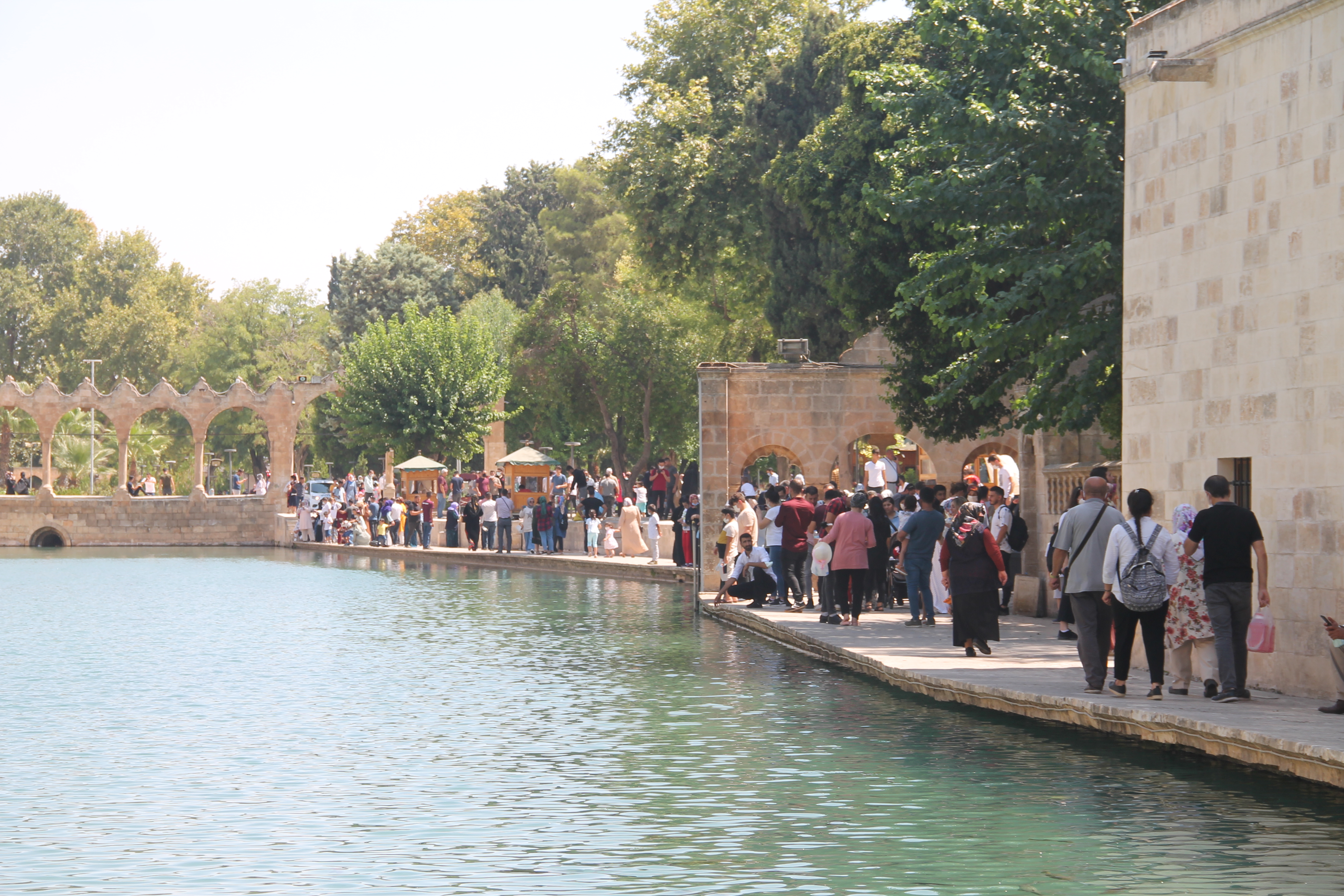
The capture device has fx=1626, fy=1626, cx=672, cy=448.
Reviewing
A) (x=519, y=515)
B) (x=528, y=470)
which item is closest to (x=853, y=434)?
(x=519, y=515)

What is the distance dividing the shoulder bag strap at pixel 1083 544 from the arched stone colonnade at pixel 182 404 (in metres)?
47.8

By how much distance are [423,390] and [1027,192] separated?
39.2m

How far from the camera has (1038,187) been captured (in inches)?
683

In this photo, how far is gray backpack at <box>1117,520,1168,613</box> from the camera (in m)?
11.0

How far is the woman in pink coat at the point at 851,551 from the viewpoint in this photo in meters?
17.6

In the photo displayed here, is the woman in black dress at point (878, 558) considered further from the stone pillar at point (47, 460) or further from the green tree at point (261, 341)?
the green tree at point (261, 341)

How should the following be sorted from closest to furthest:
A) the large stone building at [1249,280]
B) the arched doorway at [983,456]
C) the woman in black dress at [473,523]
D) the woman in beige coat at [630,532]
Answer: the large stone building at [1249,280]
the arched doorway at [983,456]
the woman in beige coat at [630,532]
the woman in black dress at [473,523]

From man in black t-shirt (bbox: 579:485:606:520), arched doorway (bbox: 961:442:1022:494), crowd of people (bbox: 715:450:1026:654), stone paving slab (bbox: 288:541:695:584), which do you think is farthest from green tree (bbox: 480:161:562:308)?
crowd of people (bbox: 715:450:1026:654)

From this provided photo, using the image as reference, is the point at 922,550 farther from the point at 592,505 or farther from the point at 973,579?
the point at 592,505

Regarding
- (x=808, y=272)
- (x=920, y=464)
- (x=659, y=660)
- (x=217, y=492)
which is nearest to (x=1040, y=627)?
(x=659, y=660)

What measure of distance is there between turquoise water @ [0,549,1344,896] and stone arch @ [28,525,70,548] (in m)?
40.9

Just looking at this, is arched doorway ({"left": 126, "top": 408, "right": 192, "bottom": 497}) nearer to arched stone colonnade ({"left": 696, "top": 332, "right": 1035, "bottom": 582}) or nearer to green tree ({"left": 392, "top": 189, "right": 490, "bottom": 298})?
green tree ({"left": 392, "top": 189, "right": 490, "bottom": 298})

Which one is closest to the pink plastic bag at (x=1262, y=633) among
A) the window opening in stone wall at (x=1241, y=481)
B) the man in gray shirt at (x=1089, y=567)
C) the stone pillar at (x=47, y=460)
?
the man in gray shirt at (x=1089, y=567)

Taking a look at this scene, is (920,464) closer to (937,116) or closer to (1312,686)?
(937,116)
